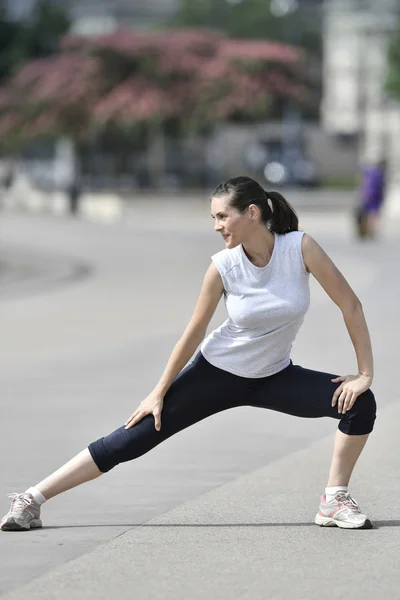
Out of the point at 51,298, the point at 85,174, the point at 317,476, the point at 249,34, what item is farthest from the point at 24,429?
the point at 249,34

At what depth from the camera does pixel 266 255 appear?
254 inches

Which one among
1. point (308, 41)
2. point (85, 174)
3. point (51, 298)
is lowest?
point (51, 298)

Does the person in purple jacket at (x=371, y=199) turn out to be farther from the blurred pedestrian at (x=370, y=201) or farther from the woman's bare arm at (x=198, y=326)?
the woman's bare arm at (x=198, y=326)

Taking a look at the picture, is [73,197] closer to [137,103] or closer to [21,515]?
[137,103]

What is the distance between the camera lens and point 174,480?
777 centimetres

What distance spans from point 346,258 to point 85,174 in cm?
3214

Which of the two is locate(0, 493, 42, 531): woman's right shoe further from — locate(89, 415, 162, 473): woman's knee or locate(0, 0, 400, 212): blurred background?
locate(0, 0, 400, 212): blurred background

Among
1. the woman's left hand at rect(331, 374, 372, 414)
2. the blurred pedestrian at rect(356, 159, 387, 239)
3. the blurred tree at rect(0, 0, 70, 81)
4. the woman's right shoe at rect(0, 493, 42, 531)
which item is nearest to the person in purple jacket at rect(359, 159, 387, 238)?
the blurred pedestrian at rect(356, 159, 387, 239)

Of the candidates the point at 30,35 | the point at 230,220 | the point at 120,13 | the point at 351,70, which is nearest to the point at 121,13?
the point at 120,13

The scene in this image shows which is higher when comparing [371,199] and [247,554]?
[371,199]

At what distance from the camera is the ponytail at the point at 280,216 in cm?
649

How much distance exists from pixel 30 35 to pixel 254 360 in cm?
6007

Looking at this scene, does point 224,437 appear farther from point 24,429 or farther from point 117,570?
point 117,570

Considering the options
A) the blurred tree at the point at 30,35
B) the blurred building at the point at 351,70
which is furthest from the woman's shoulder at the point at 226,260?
the blurred building at the point at 351,70
